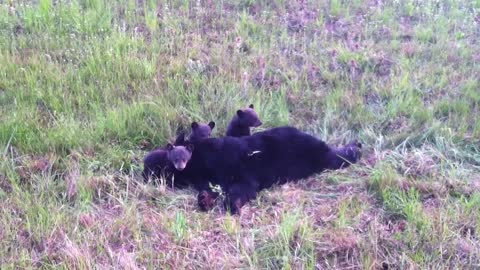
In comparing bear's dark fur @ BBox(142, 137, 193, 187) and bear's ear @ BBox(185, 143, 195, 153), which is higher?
bear's ear @ BBox(185, 143, 195, 153)

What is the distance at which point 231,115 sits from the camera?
632 cm

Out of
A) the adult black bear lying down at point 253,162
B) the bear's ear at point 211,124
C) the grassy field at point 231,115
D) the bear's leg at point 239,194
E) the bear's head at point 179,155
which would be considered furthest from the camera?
the bear's ear at point 211,124

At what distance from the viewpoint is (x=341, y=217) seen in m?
4.69

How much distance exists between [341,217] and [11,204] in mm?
2466

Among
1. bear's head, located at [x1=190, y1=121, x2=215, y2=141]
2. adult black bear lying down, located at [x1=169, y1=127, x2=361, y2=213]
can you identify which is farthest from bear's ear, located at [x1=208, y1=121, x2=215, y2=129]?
adult black bear lying down, located at [x1=169, y1=127, x2=361, y2=213]

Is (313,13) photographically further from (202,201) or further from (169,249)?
(169,249)

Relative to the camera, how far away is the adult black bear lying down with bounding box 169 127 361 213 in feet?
16.8

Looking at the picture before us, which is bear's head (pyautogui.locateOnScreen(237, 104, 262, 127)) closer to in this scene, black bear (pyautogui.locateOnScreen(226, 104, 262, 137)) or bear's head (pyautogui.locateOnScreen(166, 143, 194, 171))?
black bear (pyautogui.locateOnScreen(226, 104, 262, 137))

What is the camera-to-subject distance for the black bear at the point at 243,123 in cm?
577

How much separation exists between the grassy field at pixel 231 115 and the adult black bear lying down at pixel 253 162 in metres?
0.13

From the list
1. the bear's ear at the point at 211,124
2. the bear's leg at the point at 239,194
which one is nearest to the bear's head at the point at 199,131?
the bear's ear at the point at 211,124

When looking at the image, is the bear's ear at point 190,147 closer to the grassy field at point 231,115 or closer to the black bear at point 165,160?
the black bear at point 165,160

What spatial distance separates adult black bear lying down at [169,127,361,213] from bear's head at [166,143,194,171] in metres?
0.10

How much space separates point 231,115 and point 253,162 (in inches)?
46.5
